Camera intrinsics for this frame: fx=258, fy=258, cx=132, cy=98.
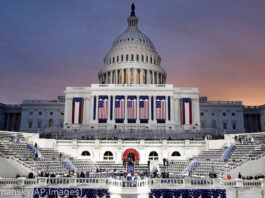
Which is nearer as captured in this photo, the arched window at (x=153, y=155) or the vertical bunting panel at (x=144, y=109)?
the arched window at (x=153, y=155)

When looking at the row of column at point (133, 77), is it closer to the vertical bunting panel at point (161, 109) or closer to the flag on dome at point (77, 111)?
the vertical bunting panel at point (161, 109)

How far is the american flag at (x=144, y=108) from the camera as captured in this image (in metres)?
88.2

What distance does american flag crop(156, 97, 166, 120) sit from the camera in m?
87.9

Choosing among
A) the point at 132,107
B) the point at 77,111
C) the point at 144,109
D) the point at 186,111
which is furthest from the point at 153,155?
the point at 77,111

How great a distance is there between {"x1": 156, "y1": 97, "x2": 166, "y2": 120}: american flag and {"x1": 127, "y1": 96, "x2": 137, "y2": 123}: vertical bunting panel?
302 inches

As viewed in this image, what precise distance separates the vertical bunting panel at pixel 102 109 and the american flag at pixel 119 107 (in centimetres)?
342

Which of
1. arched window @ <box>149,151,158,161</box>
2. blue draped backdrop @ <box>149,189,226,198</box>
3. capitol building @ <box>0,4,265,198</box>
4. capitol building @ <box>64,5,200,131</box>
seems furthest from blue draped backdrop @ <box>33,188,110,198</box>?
capitol building @ <box>64,5,200,131</box>

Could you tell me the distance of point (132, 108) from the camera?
89438mm

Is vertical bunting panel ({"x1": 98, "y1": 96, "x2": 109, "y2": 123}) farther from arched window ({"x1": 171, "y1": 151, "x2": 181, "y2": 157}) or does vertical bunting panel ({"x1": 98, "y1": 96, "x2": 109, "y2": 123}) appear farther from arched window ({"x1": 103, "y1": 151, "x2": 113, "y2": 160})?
arched window ({"x1": 171, "y1": 151, "x2": 181, "y2": 157})

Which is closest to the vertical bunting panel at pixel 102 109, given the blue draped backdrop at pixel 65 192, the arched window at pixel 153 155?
the arched window at pixel 153 155

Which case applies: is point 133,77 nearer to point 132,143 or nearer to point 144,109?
point 144,109

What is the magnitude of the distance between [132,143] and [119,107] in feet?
99.6

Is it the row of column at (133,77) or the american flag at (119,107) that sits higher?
the row of column at (133,77)

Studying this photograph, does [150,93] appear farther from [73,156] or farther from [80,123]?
[73,156]
